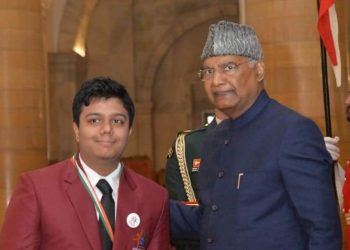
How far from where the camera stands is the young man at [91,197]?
10.2ft

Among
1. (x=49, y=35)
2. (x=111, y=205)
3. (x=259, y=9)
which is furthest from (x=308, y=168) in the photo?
(x=49, y=35)

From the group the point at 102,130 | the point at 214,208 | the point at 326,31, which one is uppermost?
the point at 326,31

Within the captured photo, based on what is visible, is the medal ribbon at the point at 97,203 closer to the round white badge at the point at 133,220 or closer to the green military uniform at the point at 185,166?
the round white badge at the point at 133,220

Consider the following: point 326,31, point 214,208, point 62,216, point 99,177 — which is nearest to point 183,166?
point 326,31

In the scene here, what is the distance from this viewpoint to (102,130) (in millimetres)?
3182

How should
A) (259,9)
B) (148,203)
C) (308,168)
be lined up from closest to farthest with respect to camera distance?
1. (308,168)
2. (148,203)
3. (259,9)

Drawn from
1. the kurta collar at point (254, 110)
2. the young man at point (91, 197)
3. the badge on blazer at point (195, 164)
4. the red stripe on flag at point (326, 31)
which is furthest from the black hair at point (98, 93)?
the red stripe on flag at point (326, 31)

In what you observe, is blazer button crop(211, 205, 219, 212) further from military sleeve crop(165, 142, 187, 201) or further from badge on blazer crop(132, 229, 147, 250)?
military sleeve crop(165, 142, 187, 201)

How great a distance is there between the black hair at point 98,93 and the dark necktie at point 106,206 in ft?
0.87

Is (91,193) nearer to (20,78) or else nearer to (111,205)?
(111,205)

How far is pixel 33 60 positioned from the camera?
9500 mm

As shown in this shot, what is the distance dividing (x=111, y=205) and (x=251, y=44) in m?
0.82

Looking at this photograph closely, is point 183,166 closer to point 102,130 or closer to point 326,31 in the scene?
point 326,31

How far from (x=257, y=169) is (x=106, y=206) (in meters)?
0.59
